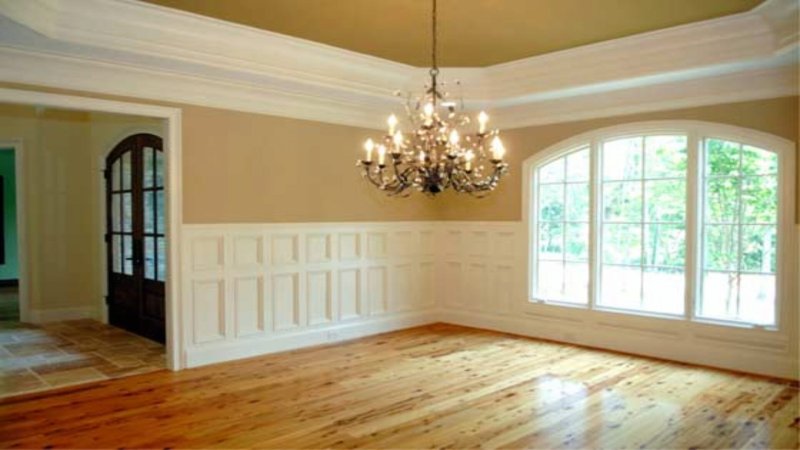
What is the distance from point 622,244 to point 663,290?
61 centimetres

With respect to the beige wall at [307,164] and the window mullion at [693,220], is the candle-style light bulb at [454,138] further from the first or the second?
the window mullion at [693,220]

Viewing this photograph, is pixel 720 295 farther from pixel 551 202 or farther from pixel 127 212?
pixel 127 212

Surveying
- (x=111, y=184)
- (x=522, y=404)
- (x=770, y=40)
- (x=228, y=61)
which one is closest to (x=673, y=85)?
(x=770, y=40)

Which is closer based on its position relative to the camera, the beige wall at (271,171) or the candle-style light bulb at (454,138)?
the candle-style light bulb at (454,138)

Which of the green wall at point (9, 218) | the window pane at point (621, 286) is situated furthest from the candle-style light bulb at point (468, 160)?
the green wall at point (9, 218)

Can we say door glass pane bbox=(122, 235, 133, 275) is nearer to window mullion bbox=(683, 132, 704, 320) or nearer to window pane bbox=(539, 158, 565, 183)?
window pane bbox=(539, 158, 565, 183)

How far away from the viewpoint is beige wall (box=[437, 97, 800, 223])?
196 inches

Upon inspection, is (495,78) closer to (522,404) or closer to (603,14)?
(603,14)

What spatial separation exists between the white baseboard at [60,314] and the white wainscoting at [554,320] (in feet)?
15.4

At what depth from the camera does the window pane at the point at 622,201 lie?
5.91 meters

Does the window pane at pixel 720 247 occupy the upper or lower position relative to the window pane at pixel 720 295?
upper

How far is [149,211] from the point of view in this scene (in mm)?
6461

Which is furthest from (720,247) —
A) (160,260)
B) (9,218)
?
(9,218)

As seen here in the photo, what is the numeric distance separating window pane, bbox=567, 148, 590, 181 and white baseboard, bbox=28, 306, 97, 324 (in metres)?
6.32
